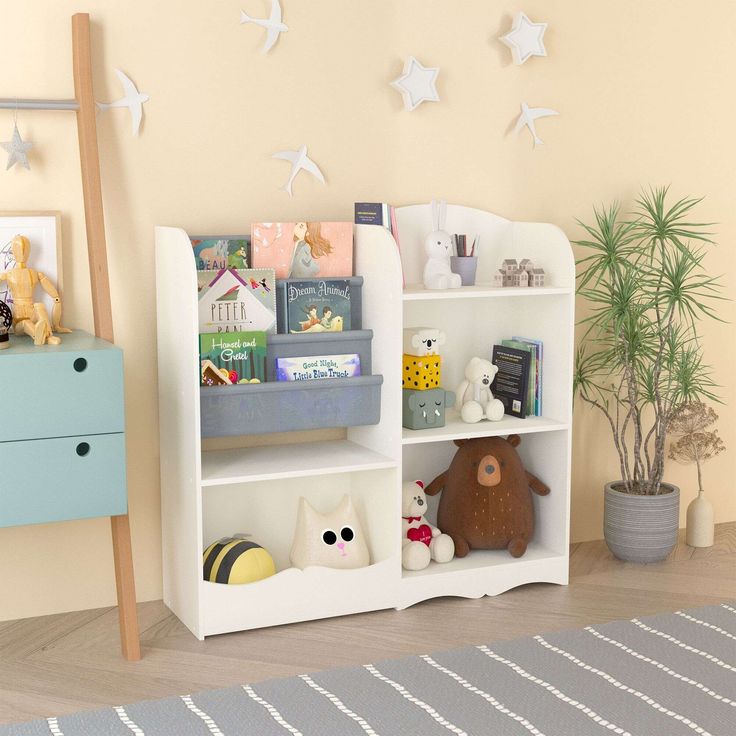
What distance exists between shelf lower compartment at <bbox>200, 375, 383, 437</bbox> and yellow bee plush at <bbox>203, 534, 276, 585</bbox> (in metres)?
0.29

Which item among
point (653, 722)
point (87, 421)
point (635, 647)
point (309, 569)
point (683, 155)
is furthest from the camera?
point (683, 155)

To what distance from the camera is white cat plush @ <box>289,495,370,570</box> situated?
2805mm

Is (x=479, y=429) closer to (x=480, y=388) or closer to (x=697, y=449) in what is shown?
(x=480, y=388)

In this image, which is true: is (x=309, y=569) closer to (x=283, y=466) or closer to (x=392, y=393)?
(x=283, y=466)

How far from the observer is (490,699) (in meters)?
2.26

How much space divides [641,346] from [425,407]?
703 mm

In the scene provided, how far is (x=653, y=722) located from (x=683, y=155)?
1.88m

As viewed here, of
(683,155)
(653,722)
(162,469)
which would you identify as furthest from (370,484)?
(683,155)

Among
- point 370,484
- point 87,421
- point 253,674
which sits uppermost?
point 87,421

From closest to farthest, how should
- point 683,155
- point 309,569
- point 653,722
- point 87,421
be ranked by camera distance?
1. point 653,722
2. point 87,421
3. point 309,569
4. point 683,155

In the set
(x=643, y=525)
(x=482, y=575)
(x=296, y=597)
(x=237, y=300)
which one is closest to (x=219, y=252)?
(x=237, y=300)

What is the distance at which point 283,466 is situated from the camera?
2732 millimetres

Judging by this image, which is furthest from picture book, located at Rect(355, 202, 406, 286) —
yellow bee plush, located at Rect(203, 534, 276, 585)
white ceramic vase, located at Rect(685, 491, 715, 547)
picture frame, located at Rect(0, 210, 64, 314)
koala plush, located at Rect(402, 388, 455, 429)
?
white ceramic vase, located at Rect(685, 491, 715, 547)

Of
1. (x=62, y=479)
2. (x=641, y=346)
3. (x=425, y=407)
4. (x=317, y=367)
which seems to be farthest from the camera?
(x=641, y=346)
